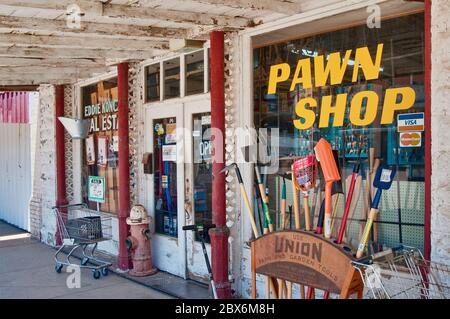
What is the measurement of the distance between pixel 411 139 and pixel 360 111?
1.75 ft

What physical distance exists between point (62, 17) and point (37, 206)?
5647 millimetres

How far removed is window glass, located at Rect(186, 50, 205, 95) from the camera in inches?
234

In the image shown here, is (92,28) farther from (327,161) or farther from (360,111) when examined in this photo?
(327,161)

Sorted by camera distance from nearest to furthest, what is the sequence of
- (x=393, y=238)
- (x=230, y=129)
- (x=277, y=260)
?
(x=277, y=260)
(x=393, y=238)
(x=230, y=129)

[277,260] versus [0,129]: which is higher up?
[0,129]

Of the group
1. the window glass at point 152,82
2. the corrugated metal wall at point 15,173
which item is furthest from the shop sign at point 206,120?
the corrugated metal wall at point 15,173

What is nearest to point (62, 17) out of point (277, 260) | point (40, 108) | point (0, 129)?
point (277, 260)

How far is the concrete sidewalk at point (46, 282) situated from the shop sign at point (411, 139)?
3096mm

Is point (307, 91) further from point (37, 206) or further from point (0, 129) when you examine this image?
point (0, 129)

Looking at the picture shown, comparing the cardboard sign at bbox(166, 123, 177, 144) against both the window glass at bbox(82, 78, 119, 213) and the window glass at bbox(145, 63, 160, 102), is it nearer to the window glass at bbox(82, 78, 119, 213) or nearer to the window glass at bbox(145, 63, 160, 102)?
the window glass at bbox(145, 63, 160, 102)

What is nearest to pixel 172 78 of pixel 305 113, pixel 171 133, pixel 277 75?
Answer: pixel 171 133

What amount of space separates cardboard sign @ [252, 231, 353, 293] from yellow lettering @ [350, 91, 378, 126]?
4.77ft

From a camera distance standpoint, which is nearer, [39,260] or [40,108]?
[39,260]

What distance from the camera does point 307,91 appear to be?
15.4ft
